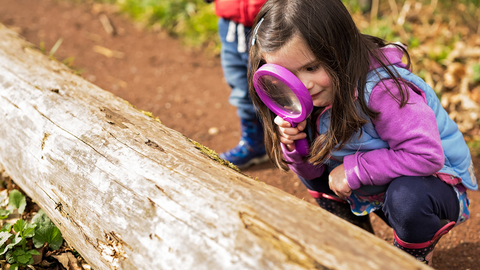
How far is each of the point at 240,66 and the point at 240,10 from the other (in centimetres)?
43

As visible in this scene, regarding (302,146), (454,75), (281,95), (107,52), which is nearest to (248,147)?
(302,146)

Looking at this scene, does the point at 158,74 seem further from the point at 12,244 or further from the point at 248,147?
the point at 12,244

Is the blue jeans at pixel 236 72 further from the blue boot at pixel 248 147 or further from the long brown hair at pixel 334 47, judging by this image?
the long brown hair at pixel 334 47

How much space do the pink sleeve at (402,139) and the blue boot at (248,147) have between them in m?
1.45

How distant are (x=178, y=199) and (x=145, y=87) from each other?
3.17 m

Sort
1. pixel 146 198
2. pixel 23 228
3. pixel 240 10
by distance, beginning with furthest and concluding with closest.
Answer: pixel 240 10 → pixel 23 228 → pixel 146 198

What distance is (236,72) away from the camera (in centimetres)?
295

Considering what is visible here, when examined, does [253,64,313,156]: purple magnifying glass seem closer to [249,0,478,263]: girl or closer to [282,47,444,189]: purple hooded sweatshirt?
[249,0,478,263]: girl

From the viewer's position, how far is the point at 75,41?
5258mm

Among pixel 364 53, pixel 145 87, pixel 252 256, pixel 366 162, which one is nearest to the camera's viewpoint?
pixel 252 256

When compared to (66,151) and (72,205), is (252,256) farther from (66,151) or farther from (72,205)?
(66,151)

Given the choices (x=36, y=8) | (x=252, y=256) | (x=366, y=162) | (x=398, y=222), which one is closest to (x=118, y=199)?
(x=252, y=256)

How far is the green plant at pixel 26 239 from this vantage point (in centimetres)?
183

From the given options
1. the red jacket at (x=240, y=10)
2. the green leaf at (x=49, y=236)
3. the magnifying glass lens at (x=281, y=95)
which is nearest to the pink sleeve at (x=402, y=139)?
the magnifying glass lens at (x=281, y=95)
